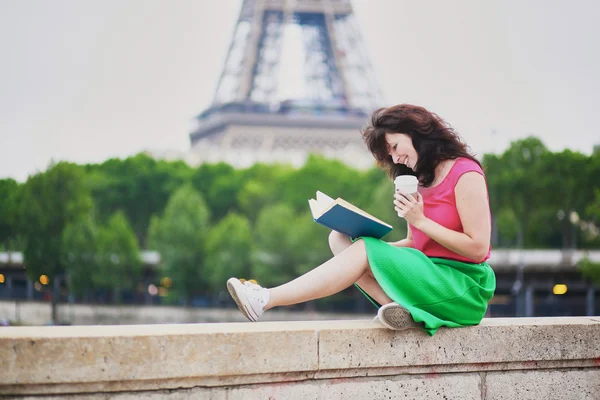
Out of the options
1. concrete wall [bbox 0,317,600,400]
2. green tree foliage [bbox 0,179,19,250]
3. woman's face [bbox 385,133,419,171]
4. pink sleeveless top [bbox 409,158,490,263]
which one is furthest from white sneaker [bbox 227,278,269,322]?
green tree foliage [bbox 0,179,19,250]

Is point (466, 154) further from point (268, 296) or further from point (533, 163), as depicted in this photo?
point (533, 163)

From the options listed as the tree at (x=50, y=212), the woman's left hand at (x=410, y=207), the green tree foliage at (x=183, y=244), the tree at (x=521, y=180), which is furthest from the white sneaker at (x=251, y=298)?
the tree at (x=50, y=212)

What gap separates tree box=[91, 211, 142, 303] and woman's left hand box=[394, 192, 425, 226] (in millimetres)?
37543

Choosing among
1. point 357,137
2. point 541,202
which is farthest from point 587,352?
point 357,137

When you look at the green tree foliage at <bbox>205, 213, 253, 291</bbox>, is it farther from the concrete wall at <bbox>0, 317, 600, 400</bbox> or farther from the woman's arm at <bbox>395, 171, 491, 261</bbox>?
the woman's arm at <bbox>395, 171, 491, 261</bbox>

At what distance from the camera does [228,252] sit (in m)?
40.1

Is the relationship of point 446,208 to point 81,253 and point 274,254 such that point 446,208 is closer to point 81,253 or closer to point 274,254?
point 274,254

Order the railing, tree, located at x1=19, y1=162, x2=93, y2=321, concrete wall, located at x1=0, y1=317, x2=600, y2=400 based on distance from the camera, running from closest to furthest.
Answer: concrete wall, located at x1=0, y1=317, x2=600, y2=400
the railing
tree, located at x1=19, y1=162, x2=93, y2=321

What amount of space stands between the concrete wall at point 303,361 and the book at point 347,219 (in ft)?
1.53

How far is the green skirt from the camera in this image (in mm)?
4293

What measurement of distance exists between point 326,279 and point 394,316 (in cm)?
41

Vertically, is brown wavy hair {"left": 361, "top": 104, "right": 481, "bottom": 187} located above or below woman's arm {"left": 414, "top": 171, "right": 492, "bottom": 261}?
above

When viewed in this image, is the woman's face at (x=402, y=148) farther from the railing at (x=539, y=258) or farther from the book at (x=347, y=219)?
the railing at (x=539, y=258)

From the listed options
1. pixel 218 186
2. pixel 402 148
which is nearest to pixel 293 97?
pixel 218 186
